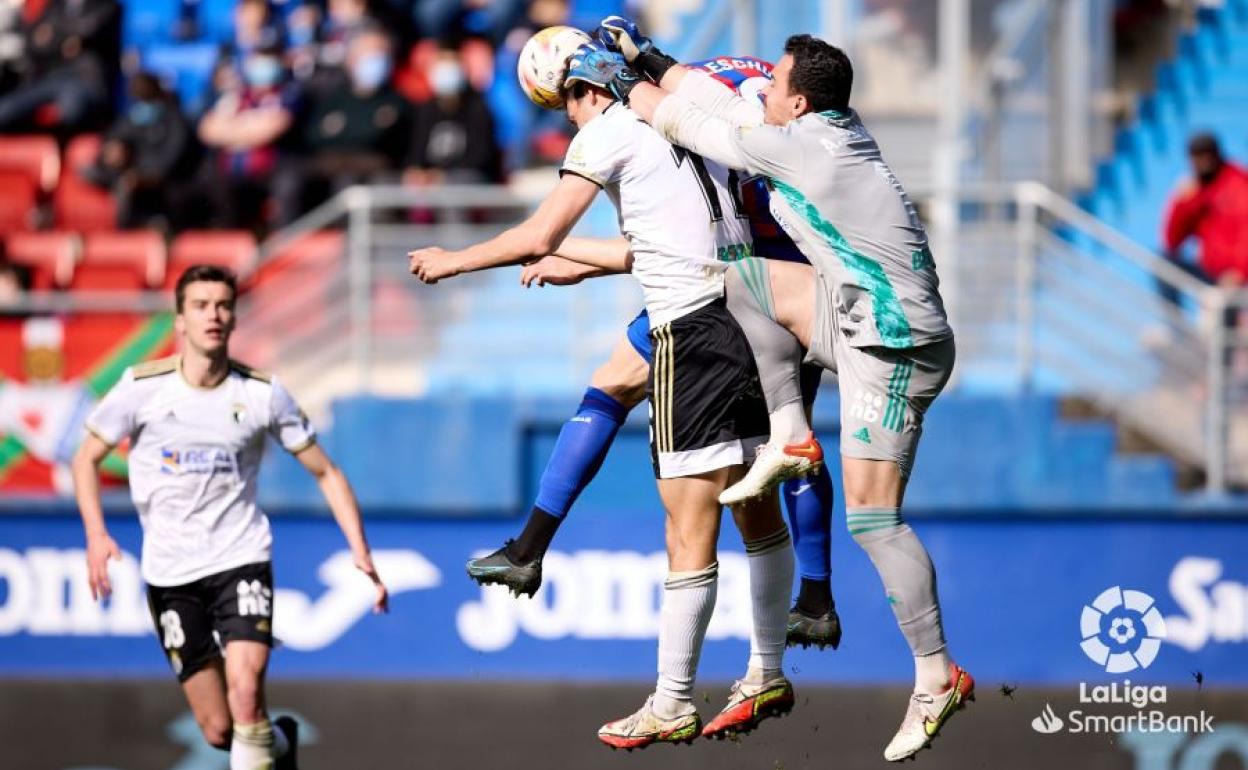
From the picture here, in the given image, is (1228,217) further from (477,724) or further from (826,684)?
(477,724)

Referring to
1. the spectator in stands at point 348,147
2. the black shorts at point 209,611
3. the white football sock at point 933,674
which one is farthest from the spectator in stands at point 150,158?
the white football sock at point 933,674

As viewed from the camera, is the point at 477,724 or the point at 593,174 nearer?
the point at 593,174

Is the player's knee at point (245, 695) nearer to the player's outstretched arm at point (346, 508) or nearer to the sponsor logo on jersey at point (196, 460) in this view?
the player's outstretched arm at point (346, 508)

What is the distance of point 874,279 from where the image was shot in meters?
6.56

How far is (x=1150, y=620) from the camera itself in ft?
32.9

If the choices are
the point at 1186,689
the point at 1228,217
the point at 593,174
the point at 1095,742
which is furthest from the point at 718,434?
the point at 1228,217

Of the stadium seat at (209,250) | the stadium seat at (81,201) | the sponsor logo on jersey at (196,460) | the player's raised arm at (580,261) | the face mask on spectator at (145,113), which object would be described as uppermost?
the face mask on spectator at (145,113)

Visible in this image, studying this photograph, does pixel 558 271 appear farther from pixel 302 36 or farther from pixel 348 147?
pixel 302 36

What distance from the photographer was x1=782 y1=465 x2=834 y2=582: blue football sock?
276 inches

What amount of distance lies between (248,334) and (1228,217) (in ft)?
18.4

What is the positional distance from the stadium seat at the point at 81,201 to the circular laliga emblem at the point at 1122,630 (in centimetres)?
698

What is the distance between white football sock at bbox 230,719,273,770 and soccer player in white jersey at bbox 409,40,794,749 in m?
1.90

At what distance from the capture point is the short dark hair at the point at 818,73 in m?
6.50

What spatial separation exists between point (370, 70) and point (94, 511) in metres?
5.71
